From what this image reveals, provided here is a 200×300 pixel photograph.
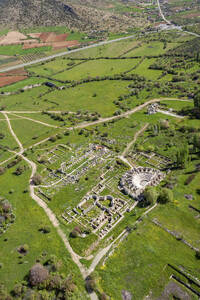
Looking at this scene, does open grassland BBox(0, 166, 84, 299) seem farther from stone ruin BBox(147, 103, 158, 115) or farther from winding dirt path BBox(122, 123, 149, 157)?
stone ruin BBox(147, 103, 158, 115)

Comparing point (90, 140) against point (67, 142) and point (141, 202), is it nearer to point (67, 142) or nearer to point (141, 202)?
point (67, 142)

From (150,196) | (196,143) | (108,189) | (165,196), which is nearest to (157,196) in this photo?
(165,196)

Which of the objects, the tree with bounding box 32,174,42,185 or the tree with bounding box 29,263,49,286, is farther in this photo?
the tree with bounding box 32,174,42,185

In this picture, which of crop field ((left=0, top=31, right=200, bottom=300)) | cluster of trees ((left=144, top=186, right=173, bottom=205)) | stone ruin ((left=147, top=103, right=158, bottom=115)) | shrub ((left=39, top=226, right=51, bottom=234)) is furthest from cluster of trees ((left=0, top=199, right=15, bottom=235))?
stone ruin ((left=147, top=103, right=158, bottom=115))

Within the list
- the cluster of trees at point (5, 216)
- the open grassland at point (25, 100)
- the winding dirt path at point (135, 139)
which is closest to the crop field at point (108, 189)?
the winding dirt path at point (135, 139)

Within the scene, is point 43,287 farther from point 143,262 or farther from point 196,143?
point 196,143
